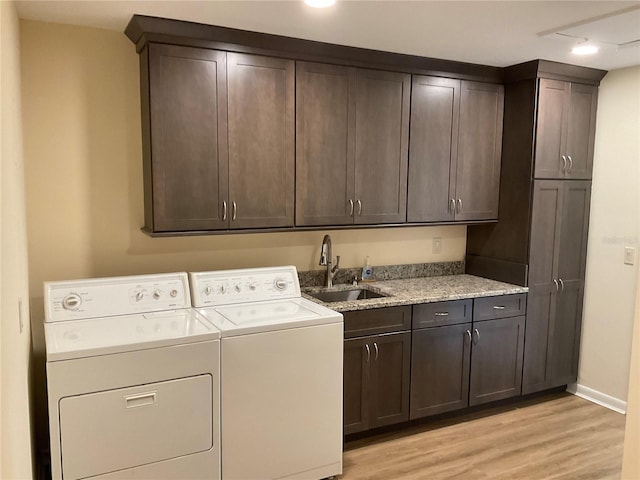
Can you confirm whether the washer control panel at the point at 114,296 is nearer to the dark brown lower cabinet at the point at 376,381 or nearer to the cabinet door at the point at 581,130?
the dark brown lower cabinet at the point at 376,381

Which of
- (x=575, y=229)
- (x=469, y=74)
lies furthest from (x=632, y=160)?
(x=469, y=74)

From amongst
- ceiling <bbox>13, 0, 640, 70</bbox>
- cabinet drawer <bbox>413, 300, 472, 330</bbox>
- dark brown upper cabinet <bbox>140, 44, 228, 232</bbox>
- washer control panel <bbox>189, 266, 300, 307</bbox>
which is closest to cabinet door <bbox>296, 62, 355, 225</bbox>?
ceiling <bbox>13, 0, 640, 70</bbox>

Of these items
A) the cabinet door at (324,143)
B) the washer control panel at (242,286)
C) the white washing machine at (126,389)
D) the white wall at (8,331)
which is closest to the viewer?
the white wall at (8,331)

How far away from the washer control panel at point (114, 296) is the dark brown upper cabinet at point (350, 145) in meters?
0.82

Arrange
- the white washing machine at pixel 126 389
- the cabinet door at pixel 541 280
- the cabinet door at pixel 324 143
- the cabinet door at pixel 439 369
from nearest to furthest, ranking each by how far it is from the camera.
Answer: the white washing machine at pixel 126 389 → the cabinet door at pixel 324 143 → the cabinet door at pixel 439 369 → the cabinet door at pixel 541 280

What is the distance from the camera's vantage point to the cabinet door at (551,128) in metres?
3.48

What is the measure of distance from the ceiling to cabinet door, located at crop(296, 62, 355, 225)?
0.73ft

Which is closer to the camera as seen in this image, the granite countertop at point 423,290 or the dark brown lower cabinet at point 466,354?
the granite countertop at point 423,290

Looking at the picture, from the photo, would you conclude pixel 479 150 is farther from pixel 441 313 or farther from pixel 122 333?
pixel 122 333

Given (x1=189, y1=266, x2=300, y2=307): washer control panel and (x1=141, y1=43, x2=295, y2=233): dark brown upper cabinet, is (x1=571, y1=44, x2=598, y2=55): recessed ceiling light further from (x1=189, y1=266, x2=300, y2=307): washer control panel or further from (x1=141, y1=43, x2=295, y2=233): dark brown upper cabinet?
(x1=189, y1=266, x2=300, y2=307): washer control panel

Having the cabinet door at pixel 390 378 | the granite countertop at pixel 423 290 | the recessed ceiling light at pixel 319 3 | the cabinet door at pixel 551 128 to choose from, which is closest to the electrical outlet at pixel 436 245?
the granite countertop at pixel 423 290

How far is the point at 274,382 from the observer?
2521mm

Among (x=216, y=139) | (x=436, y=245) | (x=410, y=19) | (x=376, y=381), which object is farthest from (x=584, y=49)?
(x=376, y=381)

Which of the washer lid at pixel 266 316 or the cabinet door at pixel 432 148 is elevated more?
the cabinet door at pixel 432 148
